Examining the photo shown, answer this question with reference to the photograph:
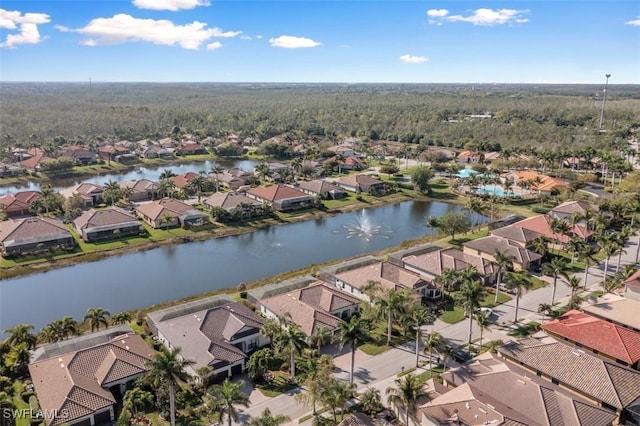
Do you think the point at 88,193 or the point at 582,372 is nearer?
the point at 582,372

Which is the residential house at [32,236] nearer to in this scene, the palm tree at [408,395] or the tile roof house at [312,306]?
the tile roof house at [312,306]

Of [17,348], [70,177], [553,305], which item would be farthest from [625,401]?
[70,177]

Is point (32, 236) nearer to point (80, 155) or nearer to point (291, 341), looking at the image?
point (291, 341)

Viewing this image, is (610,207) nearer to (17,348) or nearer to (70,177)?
(17,348)

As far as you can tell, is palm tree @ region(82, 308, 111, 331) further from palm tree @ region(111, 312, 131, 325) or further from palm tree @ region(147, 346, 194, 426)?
palm tree @ region(147, 346, 194, 426)

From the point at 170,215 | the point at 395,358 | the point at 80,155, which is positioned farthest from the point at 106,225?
the point at 80,155

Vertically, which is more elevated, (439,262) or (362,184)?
(362,184)
